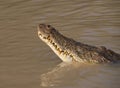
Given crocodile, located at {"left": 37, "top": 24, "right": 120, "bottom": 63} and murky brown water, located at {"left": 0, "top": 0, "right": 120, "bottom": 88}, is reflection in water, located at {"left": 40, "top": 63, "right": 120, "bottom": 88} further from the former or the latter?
crocodile, located at {"left": 37, "top": 24, "right": 120, "bottom": 63}

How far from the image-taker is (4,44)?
7.98m

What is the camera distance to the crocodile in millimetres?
6449

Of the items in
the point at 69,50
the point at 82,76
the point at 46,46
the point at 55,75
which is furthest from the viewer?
the point at 46,46

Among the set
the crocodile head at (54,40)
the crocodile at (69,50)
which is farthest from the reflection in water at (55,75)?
the crocodile head at (54,40)

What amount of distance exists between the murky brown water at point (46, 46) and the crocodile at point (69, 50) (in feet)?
0.42

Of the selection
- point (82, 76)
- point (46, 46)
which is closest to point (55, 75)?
point (82, 76)

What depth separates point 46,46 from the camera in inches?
305

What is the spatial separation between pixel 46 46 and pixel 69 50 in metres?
1.34

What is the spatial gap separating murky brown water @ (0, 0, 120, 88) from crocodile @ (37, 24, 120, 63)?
0.13 m

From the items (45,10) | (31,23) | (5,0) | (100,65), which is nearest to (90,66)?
(100,65)

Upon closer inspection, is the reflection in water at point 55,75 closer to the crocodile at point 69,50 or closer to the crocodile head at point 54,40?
the crocodile at point 69,50

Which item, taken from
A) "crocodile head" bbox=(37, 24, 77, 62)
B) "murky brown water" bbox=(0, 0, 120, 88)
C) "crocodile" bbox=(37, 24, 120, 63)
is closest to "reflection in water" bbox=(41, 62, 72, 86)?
"murky brown water" bbox=(0, 0, 120, 88)

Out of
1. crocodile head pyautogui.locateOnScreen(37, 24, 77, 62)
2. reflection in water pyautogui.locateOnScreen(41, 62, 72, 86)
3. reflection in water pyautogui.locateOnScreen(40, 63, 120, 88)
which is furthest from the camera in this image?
crocodile head pyautogui.locateOnScreen(37, 24, 77, 62)

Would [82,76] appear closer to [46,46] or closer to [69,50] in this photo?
[69,50]
